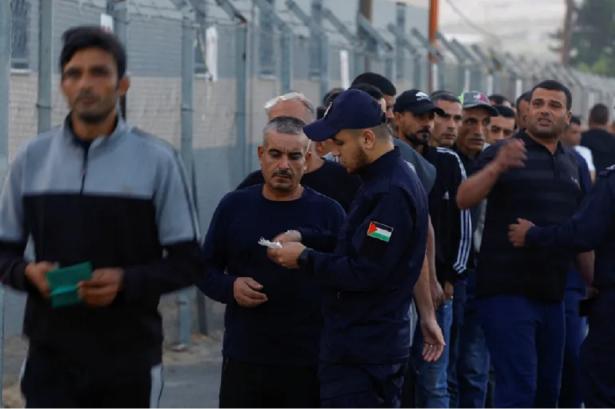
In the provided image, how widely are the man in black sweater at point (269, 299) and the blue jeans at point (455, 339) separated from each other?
2.73m

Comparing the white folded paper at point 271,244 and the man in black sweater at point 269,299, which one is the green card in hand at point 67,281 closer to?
the white folded paper at point 271,244

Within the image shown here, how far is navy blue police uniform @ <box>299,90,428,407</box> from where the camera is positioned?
660 centimetres

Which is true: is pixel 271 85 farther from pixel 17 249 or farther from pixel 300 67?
pixel 17 249

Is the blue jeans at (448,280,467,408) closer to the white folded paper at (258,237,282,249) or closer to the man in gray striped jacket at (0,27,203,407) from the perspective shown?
the white folded paper at (258,237,282,249)

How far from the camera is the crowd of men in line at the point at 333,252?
539cm

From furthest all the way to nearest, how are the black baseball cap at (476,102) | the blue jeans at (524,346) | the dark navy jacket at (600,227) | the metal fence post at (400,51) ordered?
the metal fence post at (400,51), the black baseball cap at (476,102), the blue jeans at (524,346), the dark navy jacket at (600,227)

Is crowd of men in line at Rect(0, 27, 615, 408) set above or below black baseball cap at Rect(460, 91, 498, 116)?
below

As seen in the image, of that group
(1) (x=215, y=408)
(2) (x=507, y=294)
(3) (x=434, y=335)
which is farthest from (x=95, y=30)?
(1) (x=215, y=408)

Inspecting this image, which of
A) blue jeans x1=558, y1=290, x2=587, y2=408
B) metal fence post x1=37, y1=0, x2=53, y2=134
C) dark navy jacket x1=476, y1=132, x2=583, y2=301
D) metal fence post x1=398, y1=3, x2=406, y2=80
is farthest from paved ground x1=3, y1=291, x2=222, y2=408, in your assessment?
metal fence post x1=398, y1=3, x2=406, y2=80

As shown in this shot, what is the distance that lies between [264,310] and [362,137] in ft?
3.06

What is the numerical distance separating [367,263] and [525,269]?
8.13 ft

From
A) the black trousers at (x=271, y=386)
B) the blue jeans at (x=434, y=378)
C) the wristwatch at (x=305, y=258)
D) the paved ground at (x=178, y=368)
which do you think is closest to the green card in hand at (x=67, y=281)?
the wristwatch at (x=305, y=258)

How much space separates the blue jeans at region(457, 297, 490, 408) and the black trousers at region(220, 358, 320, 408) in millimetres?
3266

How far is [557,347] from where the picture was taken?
8914mm
